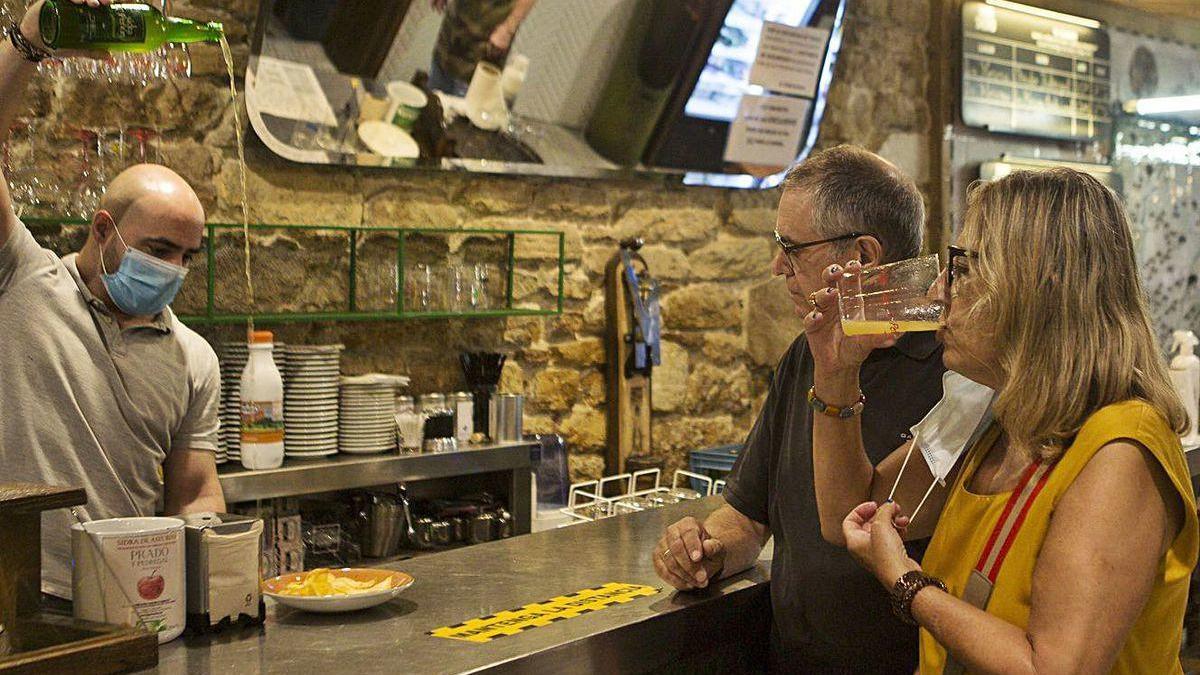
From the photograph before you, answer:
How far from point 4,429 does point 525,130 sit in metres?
2.20

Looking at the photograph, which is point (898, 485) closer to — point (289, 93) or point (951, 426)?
point (951, 426)

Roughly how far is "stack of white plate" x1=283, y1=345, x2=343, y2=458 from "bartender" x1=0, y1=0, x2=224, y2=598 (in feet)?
1.45

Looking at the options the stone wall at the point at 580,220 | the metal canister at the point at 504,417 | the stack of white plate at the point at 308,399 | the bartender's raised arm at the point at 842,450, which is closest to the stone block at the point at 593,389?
the stone wall at the point at 580,220

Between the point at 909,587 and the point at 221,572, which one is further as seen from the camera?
the point at 221,572

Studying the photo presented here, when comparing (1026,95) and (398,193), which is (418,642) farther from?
(1026,95)

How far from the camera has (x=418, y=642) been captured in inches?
78.4

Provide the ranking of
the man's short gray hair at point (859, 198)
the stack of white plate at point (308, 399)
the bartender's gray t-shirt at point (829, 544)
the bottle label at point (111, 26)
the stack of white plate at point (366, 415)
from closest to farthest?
the bartender's gray t-shirt at point (829, 544) → the man's short gray hair at point (859, 198) → the bottle label at point (111, 26) → the stack of white plate at point (308, 399) → the stack of white plate at point (366, 415)

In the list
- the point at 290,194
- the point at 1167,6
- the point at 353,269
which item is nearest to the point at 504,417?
the point at 353,269

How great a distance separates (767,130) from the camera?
5.35 metres

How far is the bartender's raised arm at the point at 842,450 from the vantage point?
200cm

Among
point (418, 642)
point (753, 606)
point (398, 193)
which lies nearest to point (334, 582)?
point (418, 642)

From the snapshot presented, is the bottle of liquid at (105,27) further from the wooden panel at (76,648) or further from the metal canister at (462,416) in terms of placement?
the metal canister at (462,416)

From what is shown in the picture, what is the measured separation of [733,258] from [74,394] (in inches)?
117

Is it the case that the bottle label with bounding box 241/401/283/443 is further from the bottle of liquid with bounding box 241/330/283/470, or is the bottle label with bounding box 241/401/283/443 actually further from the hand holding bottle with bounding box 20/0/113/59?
the hand holding bottle with bounding box 20/0/113/59
